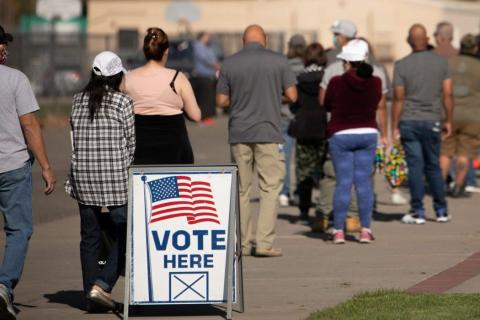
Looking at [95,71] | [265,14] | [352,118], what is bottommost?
[265,14]

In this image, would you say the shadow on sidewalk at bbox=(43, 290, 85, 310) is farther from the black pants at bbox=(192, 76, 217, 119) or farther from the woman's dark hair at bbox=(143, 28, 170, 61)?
the black pants at bbox=(192, 76, 217, 119)

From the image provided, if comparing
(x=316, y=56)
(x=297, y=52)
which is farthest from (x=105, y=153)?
(x=297, y=52)

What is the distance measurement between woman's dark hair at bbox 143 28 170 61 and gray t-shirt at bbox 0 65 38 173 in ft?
4.81

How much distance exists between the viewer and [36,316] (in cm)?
980

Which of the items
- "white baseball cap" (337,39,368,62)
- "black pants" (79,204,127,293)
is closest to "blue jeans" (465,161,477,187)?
"white baseball cap" (337,39,368,62)

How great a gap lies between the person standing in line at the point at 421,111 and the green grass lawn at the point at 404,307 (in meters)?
4.95

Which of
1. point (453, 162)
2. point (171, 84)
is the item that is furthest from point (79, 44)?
point (171, 84)

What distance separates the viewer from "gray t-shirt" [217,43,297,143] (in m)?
12.3

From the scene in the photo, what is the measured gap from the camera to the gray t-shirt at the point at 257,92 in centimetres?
1234

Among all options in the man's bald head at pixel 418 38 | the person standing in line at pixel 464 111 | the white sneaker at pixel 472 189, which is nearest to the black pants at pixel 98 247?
the man's bald head at pixel 418 38

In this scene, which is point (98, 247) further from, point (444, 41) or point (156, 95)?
point (444, 41)

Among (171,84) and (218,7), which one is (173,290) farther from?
(218,7)

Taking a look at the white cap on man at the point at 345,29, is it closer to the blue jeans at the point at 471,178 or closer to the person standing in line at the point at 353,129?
the person standing in line at the point at 353,129

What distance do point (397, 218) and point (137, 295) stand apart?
656 cm
